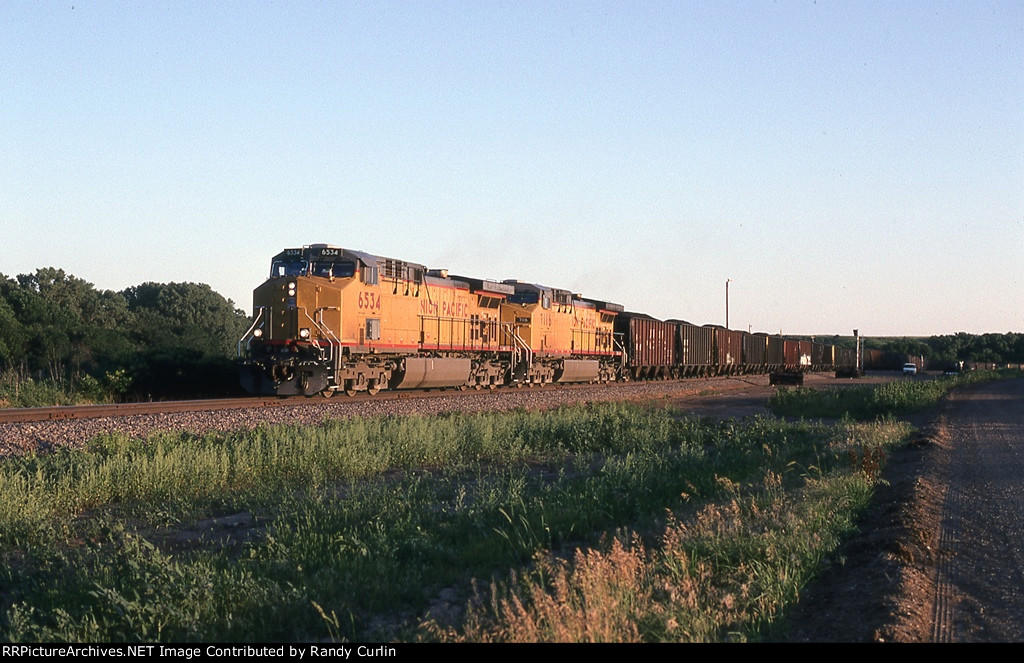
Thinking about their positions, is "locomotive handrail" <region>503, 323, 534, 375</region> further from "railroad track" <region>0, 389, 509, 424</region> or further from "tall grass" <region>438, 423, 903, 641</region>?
"tall grass" <region>438, 423, 903, 641</region>

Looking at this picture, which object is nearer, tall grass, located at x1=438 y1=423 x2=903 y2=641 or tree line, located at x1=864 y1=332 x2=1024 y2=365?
tall grass, located at x1=438 y1=423 x2=903 y2=641

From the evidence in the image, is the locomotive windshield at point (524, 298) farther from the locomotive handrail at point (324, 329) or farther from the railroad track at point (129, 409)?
the locomotive handrail at point (324, 329)

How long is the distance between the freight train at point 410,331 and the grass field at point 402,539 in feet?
28.8

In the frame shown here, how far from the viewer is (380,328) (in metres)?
25.6

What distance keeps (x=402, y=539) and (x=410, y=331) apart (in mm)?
19185

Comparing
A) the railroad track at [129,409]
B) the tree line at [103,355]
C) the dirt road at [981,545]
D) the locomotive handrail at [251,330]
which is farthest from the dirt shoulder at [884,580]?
the tree line at [103,355]

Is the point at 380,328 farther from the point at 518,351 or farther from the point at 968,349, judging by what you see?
the point at 968,349

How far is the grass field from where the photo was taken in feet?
19.4

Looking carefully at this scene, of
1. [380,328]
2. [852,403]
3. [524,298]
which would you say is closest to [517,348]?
[524,298]

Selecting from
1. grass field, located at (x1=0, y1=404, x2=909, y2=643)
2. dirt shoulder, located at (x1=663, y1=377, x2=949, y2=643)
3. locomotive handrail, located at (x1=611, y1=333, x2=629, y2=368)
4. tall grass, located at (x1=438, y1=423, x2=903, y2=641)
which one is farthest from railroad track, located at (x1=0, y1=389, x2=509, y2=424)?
locomotive handrail, located at (x1=611, y1=333, x2=629, y2=368)

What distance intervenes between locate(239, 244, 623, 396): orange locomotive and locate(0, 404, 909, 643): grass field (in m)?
8.67

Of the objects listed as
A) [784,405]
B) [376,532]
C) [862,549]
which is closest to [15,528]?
[376,532]

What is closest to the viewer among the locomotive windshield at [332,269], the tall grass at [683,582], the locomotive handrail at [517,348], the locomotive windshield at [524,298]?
the tall grass at [683,582]

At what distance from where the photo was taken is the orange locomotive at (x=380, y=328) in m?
23.6
